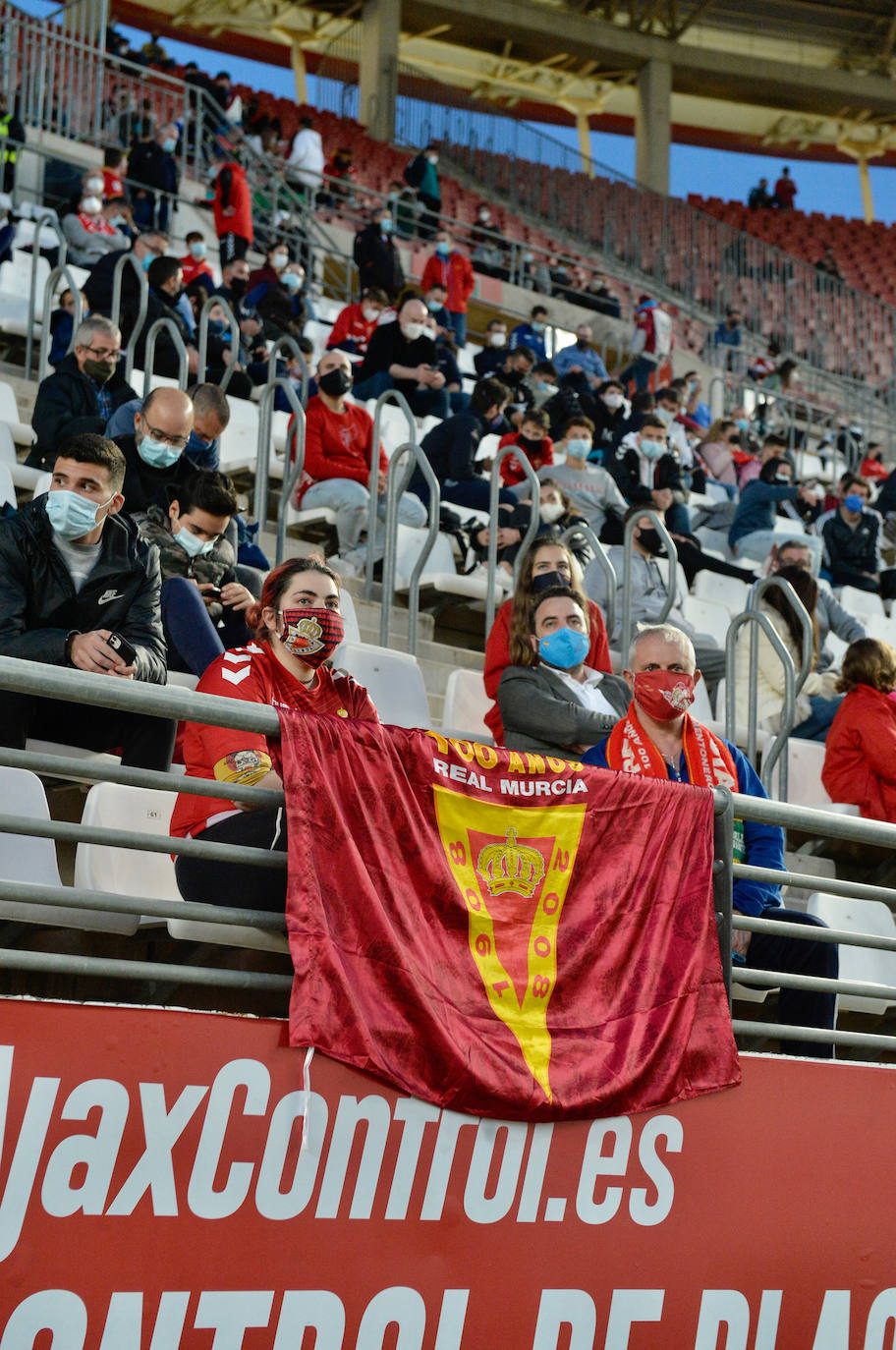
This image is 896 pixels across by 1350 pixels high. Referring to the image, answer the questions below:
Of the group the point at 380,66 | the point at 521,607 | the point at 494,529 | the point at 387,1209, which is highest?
→ the point at 380,66

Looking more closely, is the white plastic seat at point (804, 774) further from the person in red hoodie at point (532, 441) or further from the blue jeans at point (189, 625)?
the person in red hoodie at point (532, 441)

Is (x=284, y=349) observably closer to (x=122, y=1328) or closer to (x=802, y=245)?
(x=122, y=1328)

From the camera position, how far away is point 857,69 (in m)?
24.0

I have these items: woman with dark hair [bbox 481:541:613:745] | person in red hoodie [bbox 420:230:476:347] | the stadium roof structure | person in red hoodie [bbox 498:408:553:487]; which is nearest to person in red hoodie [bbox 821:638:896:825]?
woman with dark hair [bbox 481:541:613:745]

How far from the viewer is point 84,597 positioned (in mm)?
3875

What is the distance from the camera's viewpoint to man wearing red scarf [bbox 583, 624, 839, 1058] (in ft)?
12.7

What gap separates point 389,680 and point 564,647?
1.82 feet

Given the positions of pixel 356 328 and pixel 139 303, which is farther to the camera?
pixel 356 328

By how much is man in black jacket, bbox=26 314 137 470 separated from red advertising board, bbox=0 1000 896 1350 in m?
3.24

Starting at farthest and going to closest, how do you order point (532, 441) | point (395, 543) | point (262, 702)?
point (532, 441) < point (395, 543) < point (262, 702)

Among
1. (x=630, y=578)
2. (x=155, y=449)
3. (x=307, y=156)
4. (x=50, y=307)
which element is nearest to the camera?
(x=155, y=449)

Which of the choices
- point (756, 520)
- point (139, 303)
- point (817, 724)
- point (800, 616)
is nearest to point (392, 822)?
point (800, 616)

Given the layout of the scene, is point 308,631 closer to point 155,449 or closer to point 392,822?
point 392,822

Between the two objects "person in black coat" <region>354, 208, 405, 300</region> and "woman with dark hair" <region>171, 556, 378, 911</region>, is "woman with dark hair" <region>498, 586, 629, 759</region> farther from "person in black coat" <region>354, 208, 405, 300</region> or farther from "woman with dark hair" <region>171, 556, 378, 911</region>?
"person in black coat" <region>354, 208, 405, 300</region>
